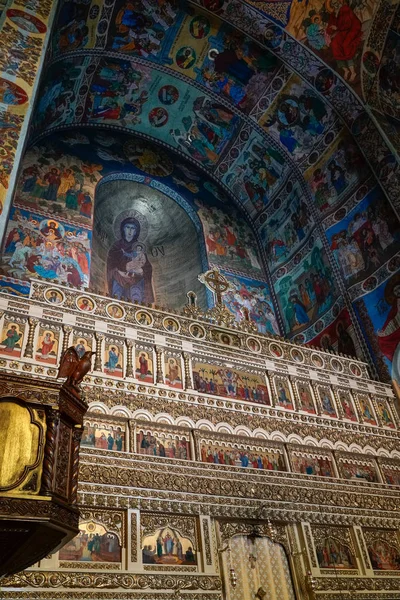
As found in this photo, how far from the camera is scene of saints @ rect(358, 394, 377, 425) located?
10.5 metres

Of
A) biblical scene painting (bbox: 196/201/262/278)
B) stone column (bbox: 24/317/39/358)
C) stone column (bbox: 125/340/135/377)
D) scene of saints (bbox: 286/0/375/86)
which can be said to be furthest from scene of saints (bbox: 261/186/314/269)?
stone column (bbox: 24/317/39/358)

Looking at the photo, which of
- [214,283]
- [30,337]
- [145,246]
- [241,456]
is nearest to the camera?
[30,337]

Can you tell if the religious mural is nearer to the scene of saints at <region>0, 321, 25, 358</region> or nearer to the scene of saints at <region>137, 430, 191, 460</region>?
the scene of saints at <region>137, 430, 191, 460</region>

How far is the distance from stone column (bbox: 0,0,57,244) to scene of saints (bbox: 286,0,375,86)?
6.79 metres

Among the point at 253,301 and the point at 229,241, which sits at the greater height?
the point at 229,241

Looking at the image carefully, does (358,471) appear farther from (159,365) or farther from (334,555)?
(159,365)

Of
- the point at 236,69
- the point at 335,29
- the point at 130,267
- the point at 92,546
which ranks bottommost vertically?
the point at 92,546

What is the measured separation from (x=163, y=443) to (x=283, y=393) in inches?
118

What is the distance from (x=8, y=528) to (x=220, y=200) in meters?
14.0

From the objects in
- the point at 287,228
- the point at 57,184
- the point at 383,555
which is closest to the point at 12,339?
the point at 57,184

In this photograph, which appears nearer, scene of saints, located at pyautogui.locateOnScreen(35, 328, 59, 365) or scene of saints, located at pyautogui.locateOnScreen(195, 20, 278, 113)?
scene of saints, located at pyautogui.locateOnScreen(35, 328, 59, 365)

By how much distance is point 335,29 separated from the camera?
43.3 ft

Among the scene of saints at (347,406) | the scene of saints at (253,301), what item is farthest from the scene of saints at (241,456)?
the scene of saints at (253,301)

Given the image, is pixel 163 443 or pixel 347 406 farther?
pixel 347 406
